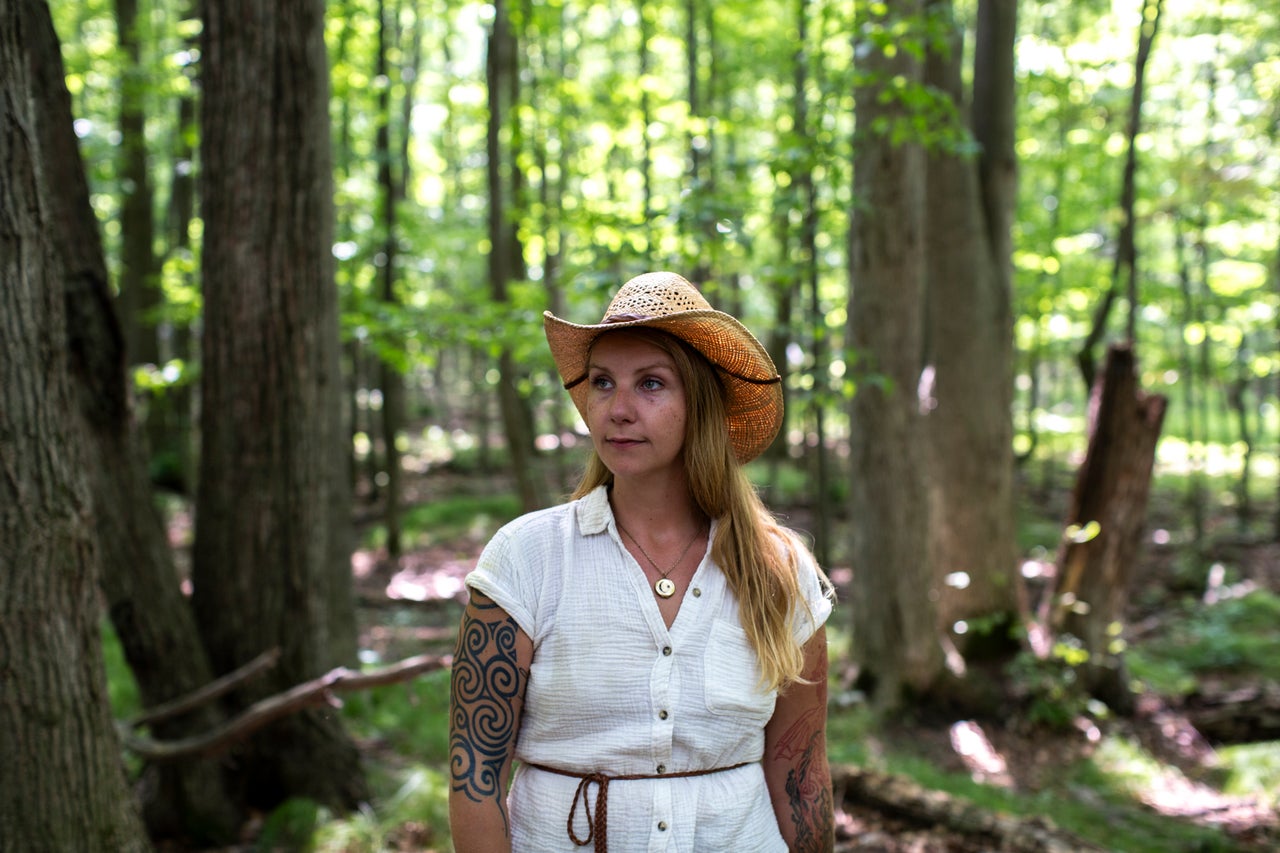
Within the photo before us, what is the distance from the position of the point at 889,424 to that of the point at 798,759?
226 inches

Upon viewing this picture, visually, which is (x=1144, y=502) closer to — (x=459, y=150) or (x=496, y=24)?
(x=496, y=24)

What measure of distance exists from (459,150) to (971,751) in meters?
22.4

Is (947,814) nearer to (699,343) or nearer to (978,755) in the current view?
(978,755)

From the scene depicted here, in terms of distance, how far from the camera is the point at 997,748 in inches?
305

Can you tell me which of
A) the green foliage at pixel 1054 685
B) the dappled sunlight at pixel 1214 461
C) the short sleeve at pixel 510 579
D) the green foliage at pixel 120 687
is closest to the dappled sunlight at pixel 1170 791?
the green foliage at pixel 1054 685

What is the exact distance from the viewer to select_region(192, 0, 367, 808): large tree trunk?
4680mm

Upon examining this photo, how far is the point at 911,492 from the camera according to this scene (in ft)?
25.3

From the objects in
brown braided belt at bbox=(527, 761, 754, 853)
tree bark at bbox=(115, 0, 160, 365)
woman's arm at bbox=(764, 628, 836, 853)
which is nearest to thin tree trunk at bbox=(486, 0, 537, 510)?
tree bark at bbox=(115, 0, 160, 365)

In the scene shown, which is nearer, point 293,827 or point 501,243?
point 293,827

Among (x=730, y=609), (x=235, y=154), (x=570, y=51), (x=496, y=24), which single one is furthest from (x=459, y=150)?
(x=730, y=609)

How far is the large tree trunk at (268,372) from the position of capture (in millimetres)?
4680

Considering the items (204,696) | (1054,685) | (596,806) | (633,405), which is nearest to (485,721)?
(596,806)

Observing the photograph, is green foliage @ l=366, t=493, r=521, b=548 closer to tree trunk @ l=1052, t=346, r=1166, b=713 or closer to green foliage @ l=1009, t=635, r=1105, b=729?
green foliage @ l=1009, t=635, r=1105, b=729

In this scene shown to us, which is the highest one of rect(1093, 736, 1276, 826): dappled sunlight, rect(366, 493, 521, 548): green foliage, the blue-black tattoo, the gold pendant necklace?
the gold pendant necklace
